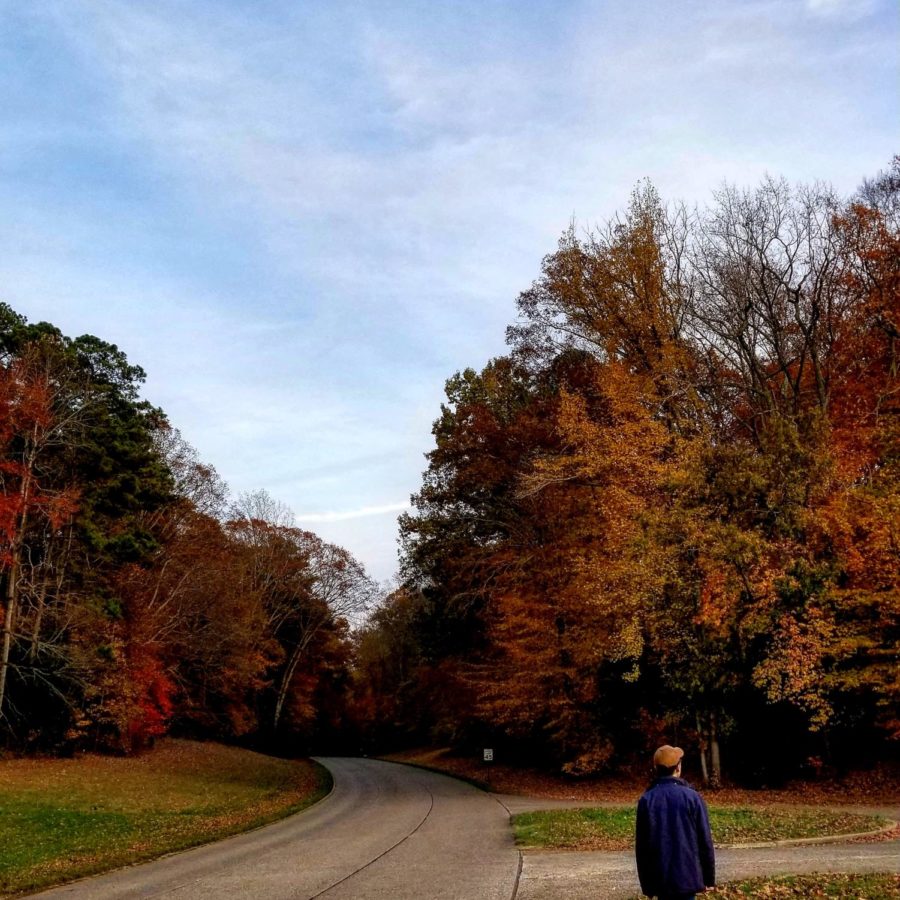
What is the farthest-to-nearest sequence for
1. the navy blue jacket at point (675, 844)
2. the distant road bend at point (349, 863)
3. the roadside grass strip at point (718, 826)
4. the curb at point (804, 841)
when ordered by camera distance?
the roadside grass strip at point (718, 826) < the curb at point (804, 841) < the distant road bend at point (349, 863) < the navy blue jacket at point (675, 844)

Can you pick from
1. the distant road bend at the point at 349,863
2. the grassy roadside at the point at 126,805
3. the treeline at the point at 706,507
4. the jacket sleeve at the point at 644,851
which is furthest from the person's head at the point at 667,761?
the treeline at the point at 706,507

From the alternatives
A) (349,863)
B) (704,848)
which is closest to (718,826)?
(349,863)

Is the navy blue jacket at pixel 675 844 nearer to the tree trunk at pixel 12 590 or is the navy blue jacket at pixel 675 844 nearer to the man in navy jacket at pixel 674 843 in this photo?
the man in navy jacket at pixel 674 843

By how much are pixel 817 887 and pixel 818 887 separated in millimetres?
12

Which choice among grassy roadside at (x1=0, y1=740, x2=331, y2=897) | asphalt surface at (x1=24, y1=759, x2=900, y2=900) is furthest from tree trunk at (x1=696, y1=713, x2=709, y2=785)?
grassy roadside at (x1=0, y1=740, x2=331, y2=897)

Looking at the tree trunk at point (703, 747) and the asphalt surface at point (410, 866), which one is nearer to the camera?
the asphalt surface at point (410, 866)

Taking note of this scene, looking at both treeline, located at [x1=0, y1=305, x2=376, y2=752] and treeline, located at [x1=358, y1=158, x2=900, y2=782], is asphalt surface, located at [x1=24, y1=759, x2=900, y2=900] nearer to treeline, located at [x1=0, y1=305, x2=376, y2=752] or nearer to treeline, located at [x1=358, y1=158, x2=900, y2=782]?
treeline, located at [x1=358, y1=158, x2=900, y2=782]

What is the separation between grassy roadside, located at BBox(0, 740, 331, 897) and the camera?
15.9m

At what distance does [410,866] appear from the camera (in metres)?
13.4

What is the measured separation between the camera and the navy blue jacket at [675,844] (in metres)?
5.86

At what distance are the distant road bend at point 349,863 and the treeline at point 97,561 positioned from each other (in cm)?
1320

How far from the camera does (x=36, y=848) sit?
55.2 ft

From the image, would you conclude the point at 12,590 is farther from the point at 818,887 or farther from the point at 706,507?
the point at 818,887

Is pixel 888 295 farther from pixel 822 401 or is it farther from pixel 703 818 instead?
pixel 703 818
